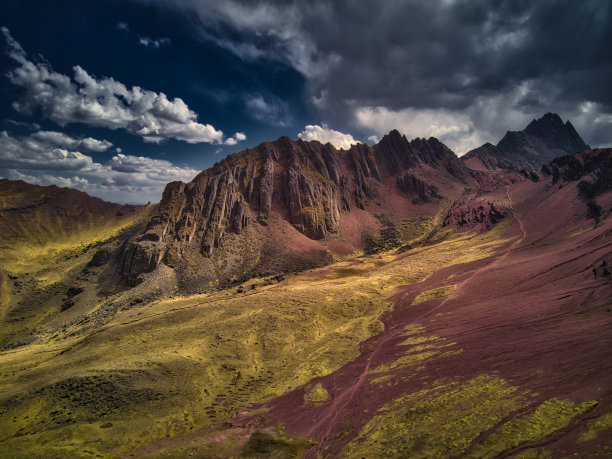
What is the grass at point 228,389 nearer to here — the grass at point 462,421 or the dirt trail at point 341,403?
the grass at point 462,421

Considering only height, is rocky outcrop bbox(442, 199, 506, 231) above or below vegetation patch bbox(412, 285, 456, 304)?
above

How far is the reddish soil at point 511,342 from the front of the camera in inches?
522

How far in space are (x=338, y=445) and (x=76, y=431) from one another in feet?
59.4

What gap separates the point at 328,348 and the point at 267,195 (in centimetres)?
8175

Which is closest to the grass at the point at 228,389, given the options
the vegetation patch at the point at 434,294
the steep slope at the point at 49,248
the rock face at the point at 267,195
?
the vegetation patch at the point at 434,294

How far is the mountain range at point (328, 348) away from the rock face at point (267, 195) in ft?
4.39

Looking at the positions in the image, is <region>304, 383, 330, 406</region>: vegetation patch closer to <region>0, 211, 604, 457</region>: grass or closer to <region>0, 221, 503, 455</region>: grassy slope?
<region>0, 211, 604, 457</region>: grass

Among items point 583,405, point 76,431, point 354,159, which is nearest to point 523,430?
point 583,405

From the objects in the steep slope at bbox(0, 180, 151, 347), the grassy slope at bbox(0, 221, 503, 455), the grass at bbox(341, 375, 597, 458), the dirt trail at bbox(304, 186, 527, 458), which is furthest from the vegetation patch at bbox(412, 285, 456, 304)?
the steep slope at bbox(0, 180, 151, 347)

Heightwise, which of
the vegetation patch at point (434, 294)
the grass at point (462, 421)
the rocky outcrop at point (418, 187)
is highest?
the rocky outcrop at point (418, 187)

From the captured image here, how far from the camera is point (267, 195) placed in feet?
342

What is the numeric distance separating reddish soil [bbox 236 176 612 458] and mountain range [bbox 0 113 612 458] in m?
0.15

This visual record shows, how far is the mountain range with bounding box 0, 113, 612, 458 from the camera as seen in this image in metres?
13.3

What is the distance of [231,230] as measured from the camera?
90.9m
